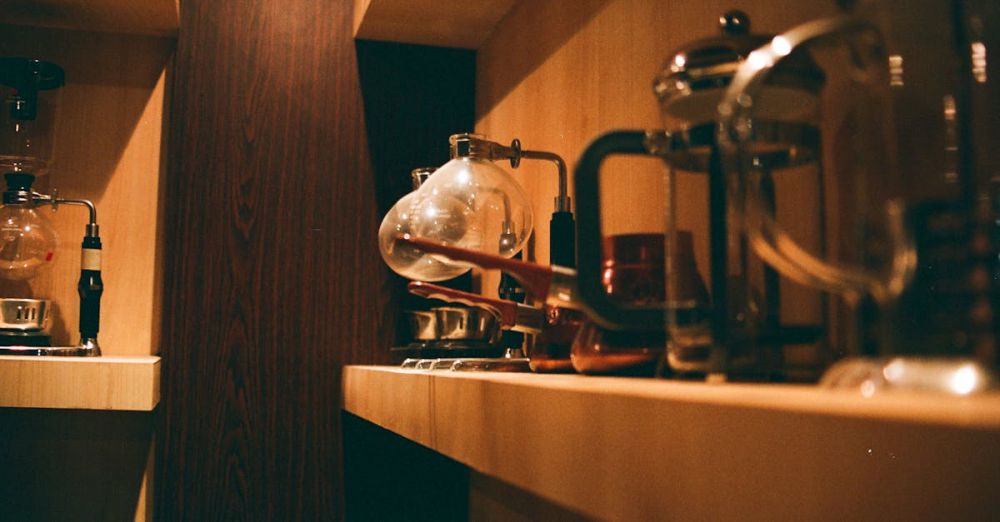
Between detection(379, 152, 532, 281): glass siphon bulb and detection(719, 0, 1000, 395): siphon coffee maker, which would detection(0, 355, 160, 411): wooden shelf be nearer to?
detection(379, 152, 532, 281): glass siphon bulb

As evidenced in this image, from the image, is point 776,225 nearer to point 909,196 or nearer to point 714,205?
point 909,196

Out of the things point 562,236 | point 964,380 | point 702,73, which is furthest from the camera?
point 562,236

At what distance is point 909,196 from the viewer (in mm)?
349

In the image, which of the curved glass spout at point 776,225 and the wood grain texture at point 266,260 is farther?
the wood grain texture at point 266,260

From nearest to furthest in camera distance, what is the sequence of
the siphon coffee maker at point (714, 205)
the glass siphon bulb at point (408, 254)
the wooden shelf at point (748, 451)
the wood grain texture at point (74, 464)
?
the wooden shelf at point (748, 451) → the siphon coffee maker at point (714, 205) → the glass siphon bulb at point (408, 254) → the wood grain texture at point (74, 464)

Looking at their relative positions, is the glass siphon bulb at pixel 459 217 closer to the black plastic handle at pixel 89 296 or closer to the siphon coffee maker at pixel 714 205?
the siphon coffee maker at pixel 714 205

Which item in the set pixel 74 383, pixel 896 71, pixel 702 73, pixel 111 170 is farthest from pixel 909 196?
pixel 111 170

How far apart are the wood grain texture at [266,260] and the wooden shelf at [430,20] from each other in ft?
0.32

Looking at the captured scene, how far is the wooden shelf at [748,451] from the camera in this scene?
32 cm

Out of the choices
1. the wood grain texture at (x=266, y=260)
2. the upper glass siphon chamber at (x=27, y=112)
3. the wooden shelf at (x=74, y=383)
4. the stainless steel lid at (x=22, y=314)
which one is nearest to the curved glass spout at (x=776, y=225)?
the wooden shelf at (x=74, y=383)

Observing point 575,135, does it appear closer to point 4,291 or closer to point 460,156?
point 460,156

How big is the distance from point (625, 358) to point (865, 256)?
436 mm

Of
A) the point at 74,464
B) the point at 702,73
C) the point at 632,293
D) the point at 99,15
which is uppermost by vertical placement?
the point at 99,15

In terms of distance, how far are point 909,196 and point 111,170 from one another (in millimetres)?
1954
